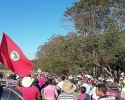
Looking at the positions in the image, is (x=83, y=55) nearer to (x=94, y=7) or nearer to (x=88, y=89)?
(x=94, y=7)

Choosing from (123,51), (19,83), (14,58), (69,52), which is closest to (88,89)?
(19,83)

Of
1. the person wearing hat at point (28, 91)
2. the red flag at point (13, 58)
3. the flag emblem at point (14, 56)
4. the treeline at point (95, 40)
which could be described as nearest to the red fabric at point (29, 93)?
the person wearing hat at point (28, 91)

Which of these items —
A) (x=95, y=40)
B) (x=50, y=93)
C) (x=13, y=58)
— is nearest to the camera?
(x=13, y=58)

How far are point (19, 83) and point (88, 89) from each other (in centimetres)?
345

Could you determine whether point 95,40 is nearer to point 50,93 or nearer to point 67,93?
point 50,93

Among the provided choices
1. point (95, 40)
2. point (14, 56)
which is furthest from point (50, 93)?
point (95, 40)

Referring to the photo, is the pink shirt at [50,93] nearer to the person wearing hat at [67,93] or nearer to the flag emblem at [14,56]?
the flag emblem at [14,56]

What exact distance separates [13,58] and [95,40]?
25091mm

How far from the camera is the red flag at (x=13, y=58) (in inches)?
302

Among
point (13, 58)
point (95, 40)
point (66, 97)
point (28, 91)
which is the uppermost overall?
point (95, 40)

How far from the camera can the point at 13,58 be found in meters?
7.80

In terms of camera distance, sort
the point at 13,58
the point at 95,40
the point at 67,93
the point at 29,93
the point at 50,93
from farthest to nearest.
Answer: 1. the point at 95,40
2. the point at 50,93
3. the point at 13,58
4. the point at 29,93
5. the point at 67,93

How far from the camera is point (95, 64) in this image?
35.1 meters

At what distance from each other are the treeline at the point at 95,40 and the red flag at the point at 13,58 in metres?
23.2
